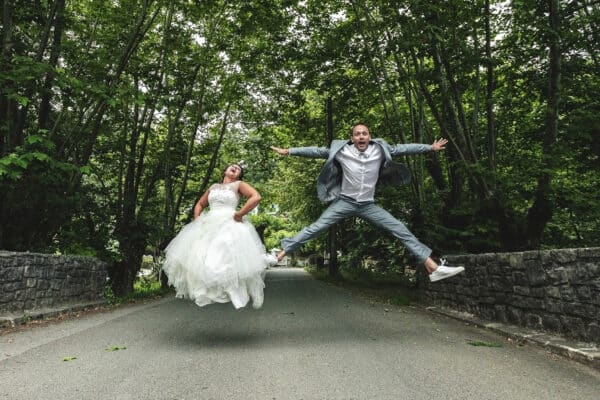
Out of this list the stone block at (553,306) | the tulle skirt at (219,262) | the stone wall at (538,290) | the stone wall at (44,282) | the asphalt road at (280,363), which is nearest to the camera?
the asphalt road at (280,363)

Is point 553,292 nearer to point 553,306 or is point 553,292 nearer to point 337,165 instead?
point 553,306

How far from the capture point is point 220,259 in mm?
5543

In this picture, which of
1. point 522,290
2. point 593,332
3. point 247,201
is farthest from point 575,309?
point 247,201

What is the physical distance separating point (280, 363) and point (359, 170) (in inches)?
105

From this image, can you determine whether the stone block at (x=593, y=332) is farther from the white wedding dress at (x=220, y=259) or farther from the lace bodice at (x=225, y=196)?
the lace bodice at (x=225, y=196)

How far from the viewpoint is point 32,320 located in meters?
7.88

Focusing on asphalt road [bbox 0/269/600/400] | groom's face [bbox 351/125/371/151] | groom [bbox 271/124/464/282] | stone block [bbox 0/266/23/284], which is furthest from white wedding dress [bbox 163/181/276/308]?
stone block [bbox 0/266/23/284]

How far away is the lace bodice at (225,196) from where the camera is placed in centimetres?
619

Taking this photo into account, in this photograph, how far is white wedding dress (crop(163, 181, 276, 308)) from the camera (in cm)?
552

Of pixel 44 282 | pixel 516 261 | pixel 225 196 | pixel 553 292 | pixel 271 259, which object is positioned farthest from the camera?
pixel 44 282

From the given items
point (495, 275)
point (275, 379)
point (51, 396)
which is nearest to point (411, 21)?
point (495, 275)

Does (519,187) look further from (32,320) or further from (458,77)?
(32,320)

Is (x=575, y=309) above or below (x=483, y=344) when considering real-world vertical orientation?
above

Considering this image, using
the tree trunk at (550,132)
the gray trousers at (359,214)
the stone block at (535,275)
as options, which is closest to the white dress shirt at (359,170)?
the gray trousers at (359,214)
